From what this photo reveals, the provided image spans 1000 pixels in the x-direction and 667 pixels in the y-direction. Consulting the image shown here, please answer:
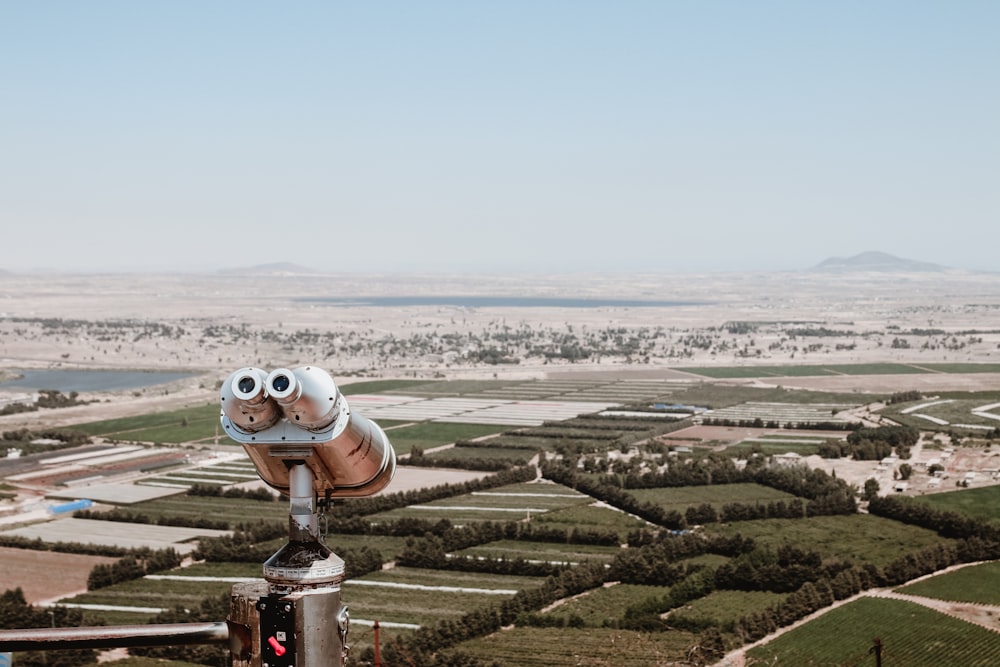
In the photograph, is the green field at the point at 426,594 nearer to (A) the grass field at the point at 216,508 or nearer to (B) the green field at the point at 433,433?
(A) the grass field at the point at 216,508

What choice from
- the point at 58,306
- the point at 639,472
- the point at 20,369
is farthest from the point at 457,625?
the point at 58,306

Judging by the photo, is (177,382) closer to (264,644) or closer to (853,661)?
(853,661)

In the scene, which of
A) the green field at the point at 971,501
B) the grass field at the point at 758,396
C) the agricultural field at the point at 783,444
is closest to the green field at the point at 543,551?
the green field at the point at 971,501

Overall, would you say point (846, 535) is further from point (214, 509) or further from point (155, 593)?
point (214, 509)

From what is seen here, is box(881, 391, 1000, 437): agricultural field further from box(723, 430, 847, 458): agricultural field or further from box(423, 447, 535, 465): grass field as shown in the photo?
box(423, 447, 535, 465): grass field

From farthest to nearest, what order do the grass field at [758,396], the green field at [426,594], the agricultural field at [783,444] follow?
the grass field at [758,396], the agricultural field at [783,444], the green field at [426,594]

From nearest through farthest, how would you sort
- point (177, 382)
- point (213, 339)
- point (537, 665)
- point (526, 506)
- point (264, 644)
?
point (264, 644) < point (537, 665) < point (526, 506) < point (177, 382) < point (213, 339)

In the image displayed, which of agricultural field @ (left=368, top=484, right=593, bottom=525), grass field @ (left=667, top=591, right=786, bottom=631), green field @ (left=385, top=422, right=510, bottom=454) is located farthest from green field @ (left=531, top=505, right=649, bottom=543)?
green field @ (left=385, top=422, right=510, bottom=454)
